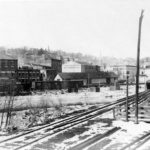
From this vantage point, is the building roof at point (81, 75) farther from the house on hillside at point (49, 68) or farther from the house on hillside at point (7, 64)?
the house on hillside at point (7, 64)

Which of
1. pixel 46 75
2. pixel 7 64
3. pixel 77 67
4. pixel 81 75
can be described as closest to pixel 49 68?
pixel 46 75

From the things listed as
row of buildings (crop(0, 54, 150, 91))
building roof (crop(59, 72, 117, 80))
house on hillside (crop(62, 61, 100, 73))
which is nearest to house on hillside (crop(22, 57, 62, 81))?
row of buildings (crop(0, 54, 150, 91))

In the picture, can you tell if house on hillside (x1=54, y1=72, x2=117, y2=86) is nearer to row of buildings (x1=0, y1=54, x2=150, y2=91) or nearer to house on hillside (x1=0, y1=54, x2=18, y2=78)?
row of buildings (x1=0, y1=54, x2=150, y2=91)

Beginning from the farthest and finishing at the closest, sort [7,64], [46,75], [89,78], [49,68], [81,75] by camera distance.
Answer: [49,68]
[46,75]
[89,78]
[81,75]
[7,64]


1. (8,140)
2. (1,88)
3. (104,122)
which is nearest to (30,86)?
(1,88)

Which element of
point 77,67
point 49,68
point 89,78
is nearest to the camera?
point 89,78

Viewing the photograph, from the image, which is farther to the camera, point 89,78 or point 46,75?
point 46,75

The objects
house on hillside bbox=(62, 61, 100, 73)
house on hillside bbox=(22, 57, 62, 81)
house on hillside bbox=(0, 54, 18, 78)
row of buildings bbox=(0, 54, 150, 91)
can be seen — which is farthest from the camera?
house on hillside bbox=(62, 61, 100, 73)

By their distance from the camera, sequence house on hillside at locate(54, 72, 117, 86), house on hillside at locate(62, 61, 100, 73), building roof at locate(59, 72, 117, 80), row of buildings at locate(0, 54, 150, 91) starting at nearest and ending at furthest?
row of buildings at locate(0, 54, 150, 91) < house on hillside at locate(54, 72, 117, 86) < building roof at locate(59, 72, 117, 80) < house on hillside at locate(62, 61, 100, 73)

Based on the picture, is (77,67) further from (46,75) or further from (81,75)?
(81,75)
